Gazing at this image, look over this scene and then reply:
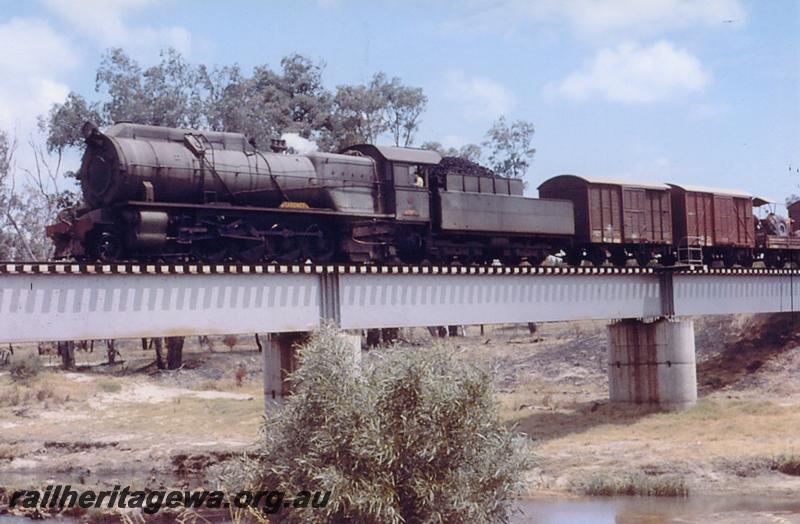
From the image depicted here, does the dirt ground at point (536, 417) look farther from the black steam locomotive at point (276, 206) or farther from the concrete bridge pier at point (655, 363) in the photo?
the black steam locomotive at point (276, 206)

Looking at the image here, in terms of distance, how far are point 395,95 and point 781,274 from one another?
31.7 m

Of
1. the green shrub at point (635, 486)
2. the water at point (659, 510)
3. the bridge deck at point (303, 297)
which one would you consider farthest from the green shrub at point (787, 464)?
the bridge deck at point (303, 297)

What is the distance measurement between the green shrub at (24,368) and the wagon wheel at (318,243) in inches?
1175

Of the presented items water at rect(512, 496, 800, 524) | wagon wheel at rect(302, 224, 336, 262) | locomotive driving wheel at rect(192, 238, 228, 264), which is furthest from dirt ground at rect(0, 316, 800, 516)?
locomotive driving wheel at rect(192, 238, 228, 264)

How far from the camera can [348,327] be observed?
27.3 meters

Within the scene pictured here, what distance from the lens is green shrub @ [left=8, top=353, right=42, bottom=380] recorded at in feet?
170

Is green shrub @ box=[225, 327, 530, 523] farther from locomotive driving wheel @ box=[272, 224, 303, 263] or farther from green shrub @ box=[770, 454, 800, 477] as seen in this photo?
green shrub @ box=[770, 454, 800, 477]

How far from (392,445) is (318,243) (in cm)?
1165

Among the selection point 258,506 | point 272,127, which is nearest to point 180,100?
point 272,127

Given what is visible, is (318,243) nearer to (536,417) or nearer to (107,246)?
(107,246)

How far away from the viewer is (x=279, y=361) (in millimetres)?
27781

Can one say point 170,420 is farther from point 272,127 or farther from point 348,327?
point 272,127

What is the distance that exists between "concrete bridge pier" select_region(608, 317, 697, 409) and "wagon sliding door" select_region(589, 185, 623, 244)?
13.0ft

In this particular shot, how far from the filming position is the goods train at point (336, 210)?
24.7 m
